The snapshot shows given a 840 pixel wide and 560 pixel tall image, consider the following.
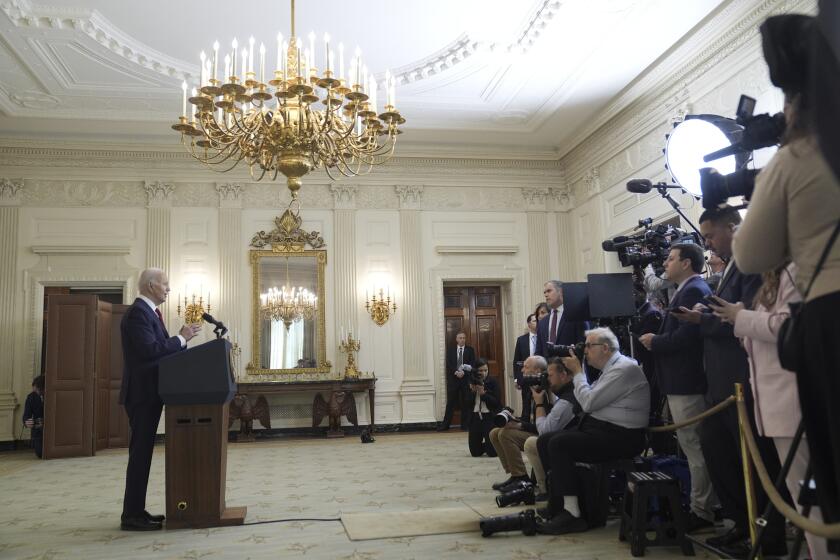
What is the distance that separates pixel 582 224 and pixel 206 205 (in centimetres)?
563

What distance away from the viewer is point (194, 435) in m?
3.62

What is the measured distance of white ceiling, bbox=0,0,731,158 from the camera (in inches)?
259

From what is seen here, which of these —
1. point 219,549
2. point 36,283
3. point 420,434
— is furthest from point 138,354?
point 36,283

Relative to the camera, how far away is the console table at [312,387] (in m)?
9.01

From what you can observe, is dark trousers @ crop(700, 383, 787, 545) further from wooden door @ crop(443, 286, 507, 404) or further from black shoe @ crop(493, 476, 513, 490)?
wooden door @ crop(443, 286, 507, 404)

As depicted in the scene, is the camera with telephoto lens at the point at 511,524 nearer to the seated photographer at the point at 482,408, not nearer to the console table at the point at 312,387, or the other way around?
the seated photographer at the point at 482,408

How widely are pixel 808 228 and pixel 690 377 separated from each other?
194 cm

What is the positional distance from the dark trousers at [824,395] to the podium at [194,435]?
2.90m

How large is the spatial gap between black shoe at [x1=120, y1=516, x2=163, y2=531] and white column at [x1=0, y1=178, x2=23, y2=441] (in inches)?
257

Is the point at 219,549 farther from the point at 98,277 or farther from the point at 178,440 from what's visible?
the point at 98,277

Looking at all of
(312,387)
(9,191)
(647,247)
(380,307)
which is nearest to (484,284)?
(380,307)

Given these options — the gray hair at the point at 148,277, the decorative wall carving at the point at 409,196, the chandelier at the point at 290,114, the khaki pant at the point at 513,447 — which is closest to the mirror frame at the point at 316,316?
the decorative wall carving at the point at 409,196

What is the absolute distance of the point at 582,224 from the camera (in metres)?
10.2

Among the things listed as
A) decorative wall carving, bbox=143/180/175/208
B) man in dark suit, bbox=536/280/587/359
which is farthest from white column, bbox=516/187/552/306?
decorative wall carving, bbox=143/180/175/208
